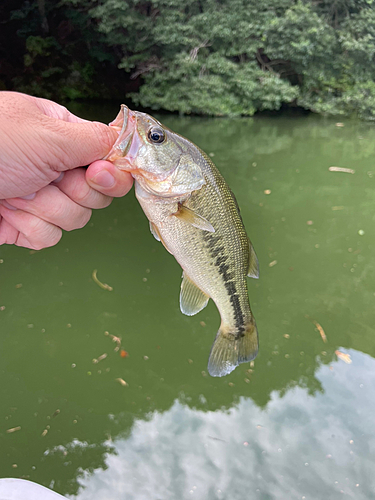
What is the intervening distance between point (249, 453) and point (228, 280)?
1.68m

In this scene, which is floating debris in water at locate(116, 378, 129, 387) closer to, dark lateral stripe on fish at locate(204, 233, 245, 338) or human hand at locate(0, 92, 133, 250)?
dark lateral stripe on fish at locate(204, 233, 245, 338)

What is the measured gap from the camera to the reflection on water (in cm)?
240

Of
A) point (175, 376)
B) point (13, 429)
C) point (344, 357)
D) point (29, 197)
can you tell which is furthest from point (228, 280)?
point (344, 357)

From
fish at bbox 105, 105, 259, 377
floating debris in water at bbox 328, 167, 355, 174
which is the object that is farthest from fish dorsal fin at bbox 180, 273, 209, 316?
floating debris in water at bbox 328, 167, 355, 174

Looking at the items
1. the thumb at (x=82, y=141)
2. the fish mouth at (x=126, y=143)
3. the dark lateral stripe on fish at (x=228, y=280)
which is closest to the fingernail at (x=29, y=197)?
the thumb at (x=82, y=141)

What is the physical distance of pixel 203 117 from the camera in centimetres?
1173

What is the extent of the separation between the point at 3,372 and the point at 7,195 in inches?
82.1

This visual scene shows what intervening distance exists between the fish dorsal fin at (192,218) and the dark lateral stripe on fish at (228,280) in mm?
106

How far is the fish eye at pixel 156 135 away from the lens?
1.41 m

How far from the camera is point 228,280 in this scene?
1744 millimetres

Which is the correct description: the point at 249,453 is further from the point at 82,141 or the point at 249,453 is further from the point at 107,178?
the point at 82,141

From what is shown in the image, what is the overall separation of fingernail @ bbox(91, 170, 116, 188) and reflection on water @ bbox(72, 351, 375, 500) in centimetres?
206

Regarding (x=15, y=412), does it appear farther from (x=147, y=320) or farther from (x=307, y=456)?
(x=307, y=456)

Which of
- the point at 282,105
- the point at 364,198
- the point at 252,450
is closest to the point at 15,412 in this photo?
the point at 252,450
